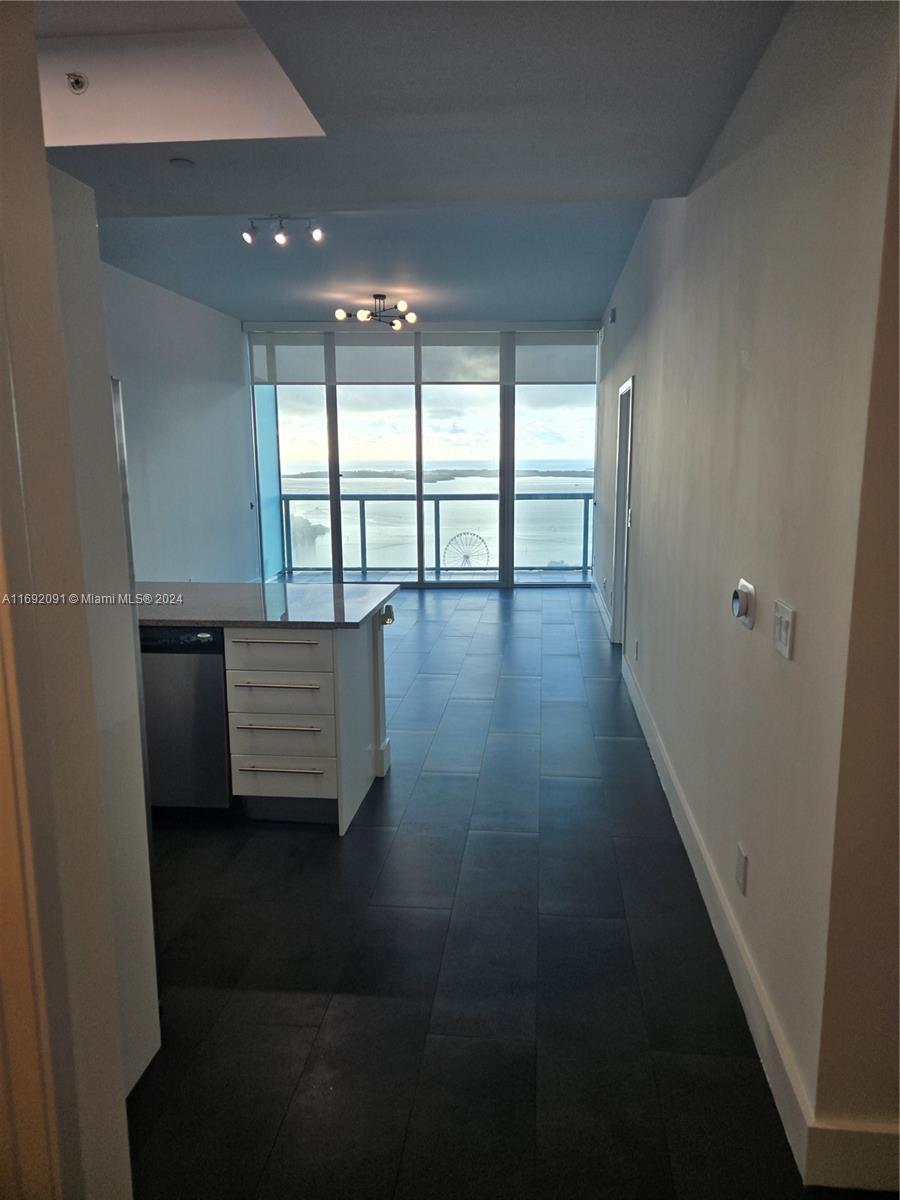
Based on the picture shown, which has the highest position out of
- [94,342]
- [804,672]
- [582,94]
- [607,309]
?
[607,309]

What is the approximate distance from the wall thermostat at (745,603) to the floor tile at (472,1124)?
128 centimetres

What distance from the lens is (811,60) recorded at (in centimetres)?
171

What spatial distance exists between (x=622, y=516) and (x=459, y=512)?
11.0ft

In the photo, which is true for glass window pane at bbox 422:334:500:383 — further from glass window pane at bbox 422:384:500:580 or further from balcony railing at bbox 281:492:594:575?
balcony railing at bbox 281:492:594:575

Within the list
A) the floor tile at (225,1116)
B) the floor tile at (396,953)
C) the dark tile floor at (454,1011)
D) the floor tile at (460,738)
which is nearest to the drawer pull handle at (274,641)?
the dark tile floor at (454,1011)

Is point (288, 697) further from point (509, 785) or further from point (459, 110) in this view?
point (459, 110)

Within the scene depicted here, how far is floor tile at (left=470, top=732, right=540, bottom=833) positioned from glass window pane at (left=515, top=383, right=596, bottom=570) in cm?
499

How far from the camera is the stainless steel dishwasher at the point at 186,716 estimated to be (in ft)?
10.3

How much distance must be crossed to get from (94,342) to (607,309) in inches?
258

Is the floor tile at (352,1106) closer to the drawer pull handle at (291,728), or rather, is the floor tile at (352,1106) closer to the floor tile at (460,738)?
the drawer pull handle at (291,728)

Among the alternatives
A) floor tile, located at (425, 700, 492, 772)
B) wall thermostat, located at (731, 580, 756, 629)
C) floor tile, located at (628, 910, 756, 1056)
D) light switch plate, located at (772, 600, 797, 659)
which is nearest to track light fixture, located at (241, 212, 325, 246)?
floor tile, located at (425, 700, 492, 772)

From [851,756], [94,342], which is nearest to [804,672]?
[851,756]

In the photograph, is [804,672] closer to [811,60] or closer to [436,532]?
[811,60]

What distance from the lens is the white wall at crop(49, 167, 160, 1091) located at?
5.46 ft
